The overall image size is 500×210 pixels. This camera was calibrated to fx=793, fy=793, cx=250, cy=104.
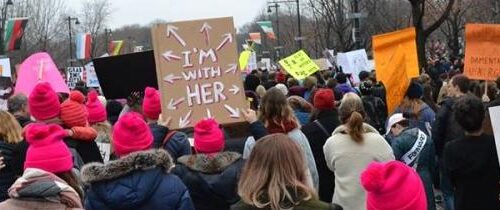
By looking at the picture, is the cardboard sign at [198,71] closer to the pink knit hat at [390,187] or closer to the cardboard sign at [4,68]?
the pink knit hat at [390,187]

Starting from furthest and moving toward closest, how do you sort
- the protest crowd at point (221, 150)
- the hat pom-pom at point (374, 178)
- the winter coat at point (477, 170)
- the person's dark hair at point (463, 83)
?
the person's dark hair at point (463, 83) < the winter coat at point (477, 170) < the protest crowd at point (221, 150) < the hat pom-pom at point (374, 178)

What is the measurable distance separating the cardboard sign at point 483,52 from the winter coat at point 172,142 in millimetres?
4628

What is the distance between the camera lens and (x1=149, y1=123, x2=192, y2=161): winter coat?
5953 millimetres

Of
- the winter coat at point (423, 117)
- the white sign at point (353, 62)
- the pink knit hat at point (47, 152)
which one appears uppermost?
the pink knit hat at point (47, 152)

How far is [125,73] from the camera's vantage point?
787 cm

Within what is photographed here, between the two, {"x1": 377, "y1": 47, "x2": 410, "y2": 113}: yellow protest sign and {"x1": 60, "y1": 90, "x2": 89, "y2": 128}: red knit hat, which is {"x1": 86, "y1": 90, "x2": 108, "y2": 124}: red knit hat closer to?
{"x1": 60, "y1": 90, "x2": 89, "y2": 128}: red knit hat

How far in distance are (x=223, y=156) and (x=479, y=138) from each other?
1.96 meters

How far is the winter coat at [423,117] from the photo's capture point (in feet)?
29.5

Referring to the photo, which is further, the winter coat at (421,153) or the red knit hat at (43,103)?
the winter coat at (421,153)

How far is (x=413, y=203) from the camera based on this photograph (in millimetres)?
3525

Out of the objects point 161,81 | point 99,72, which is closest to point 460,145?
point 161,81

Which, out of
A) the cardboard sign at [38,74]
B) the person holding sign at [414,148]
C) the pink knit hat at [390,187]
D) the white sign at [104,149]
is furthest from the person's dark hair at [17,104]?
the pink knit hat at [390,187]

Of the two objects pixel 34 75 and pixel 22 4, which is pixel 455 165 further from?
pixel 22 4

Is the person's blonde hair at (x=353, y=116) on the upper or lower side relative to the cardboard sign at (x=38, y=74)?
lower
